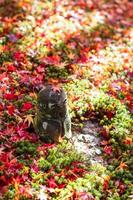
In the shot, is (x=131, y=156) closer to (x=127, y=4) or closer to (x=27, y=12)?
(x=27, y=12)

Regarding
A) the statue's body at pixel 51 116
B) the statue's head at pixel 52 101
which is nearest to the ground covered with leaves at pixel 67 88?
the statue's body at pixel 51 116

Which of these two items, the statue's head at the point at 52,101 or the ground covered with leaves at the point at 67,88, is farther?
the statue's head at the point at 52,101

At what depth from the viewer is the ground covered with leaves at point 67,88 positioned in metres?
5.83

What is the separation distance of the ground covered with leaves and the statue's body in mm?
158

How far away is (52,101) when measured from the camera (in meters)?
6.18

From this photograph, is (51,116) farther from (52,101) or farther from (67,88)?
(67,88)

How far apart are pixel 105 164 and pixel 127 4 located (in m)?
6.17

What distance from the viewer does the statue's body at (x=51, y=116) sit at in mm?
6203

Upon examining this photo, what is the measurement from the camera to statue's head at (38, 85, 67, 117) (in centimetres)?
618

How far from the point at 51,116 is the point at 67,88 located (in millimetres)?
1287

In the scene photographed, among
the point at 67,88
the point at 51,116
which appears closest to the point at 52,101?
the point at 51,116

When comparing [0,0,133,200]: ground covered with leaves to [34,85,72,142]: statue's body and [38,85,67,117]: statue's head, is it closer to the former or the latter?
[34,85,72,142]: statue's body

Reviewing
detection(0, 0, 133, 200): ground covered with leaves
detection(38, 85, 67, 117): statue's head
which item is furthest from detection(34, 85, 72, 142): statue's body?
detection(0, 0, 133, 200): ground covered with leaves

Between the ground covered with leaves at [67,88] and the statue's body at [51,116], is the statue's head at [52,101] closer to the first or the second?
the statue's body at [51,116]
